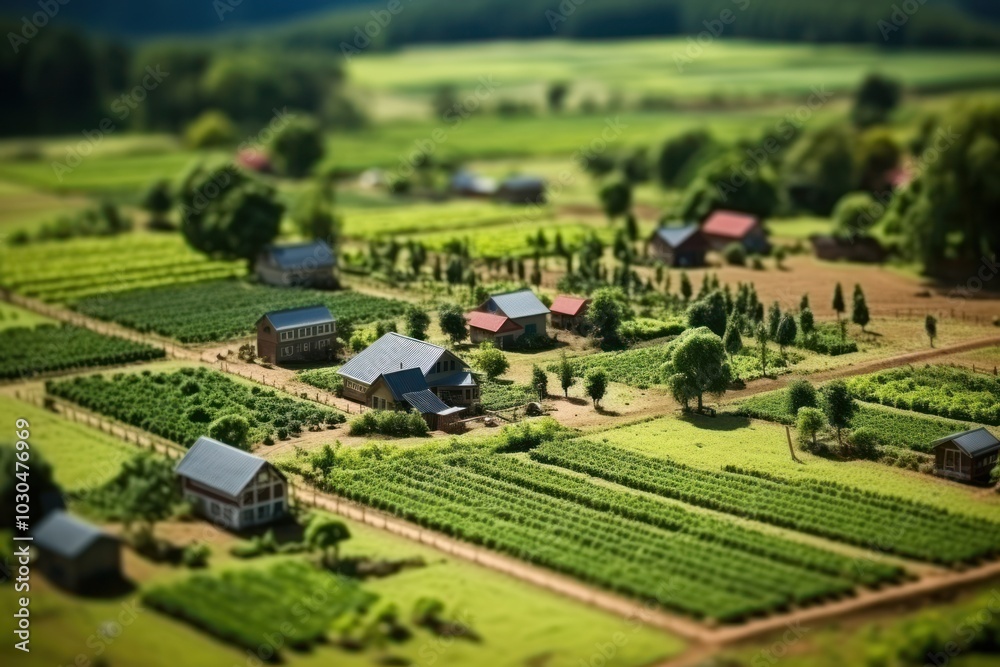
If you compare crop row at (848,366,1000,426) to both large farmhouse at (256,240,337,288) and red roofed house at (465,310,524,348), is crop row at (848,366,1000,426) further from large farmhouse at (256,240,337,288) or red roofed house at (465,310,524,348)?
large farmhouse at (256,240,337,288)

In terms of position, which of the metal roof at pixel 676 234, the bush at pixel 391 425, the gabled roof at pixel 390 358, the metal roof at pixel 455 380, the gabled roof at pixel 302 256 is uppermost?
the metal roof at pixel 676 234

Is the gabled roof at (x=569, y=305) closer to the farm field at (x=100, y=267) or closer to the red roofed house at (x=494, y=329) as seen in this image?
the red roofed house at (x=494, y=329)

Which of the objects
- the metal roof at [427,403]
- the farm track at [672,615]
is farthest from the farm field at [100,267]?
the farm track at [672,615]

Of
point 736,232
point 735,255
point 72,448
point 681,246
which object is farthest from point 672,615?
point 736,232

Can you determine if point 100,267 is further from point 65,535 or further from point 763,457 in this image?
point 763,457

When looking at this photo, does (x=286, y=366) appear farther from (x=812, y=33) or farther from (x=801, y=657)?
(x=812, y=33)
